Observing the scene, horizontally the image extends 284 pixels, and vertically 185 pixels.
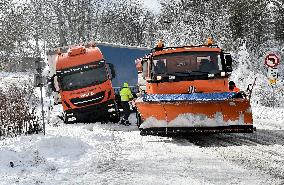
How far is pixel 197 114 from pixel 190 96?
0.50 meters

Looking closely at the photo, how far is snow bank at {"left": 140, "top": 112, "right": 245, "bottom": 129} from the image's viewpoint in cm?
1110

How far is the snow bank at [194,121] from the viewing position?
11.1 meters

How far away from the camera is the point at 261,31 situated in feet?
154

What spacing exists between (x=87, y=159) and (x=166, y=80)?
422 centimetres

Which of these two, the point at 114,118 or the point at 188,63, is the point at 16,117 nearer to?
the point at 188,63

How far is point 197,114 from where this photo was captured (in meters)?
11.2

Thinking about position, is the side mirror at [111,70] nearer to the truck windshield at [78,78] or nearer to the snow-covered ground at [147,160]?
the truck windshield at [78,78]

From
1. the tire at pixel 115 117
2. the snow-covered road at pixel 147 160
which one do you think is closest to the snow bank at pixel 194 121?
the snow-covered road at pixel 147 160

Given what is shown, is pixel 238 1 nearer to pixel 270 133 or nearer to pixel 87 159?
pixel 270 133

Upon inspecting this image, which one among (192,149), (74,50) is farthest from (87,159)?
(74,50)

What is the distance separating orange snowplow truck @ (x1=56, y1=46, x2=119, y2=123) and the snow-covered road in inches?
232

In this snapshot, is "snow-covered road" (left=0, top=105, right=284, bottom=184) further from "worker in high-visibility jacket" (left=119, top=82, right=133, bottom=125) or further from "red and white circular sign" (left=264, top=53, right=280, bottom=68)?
"red and white circular sign" (left=264, top=53, right=280, bottom=68)

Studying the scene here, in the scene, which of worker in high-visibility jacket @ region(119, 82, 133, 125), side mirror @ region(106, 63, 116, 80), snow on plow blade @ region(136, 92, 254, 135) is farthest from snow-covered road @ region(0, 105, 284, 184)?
side mirror @ region(106, 63, 116, 80)

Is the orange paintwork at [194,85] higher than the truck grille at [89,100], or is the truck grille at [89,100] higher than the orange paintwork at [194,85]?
the orange paintwork at [194,85]
